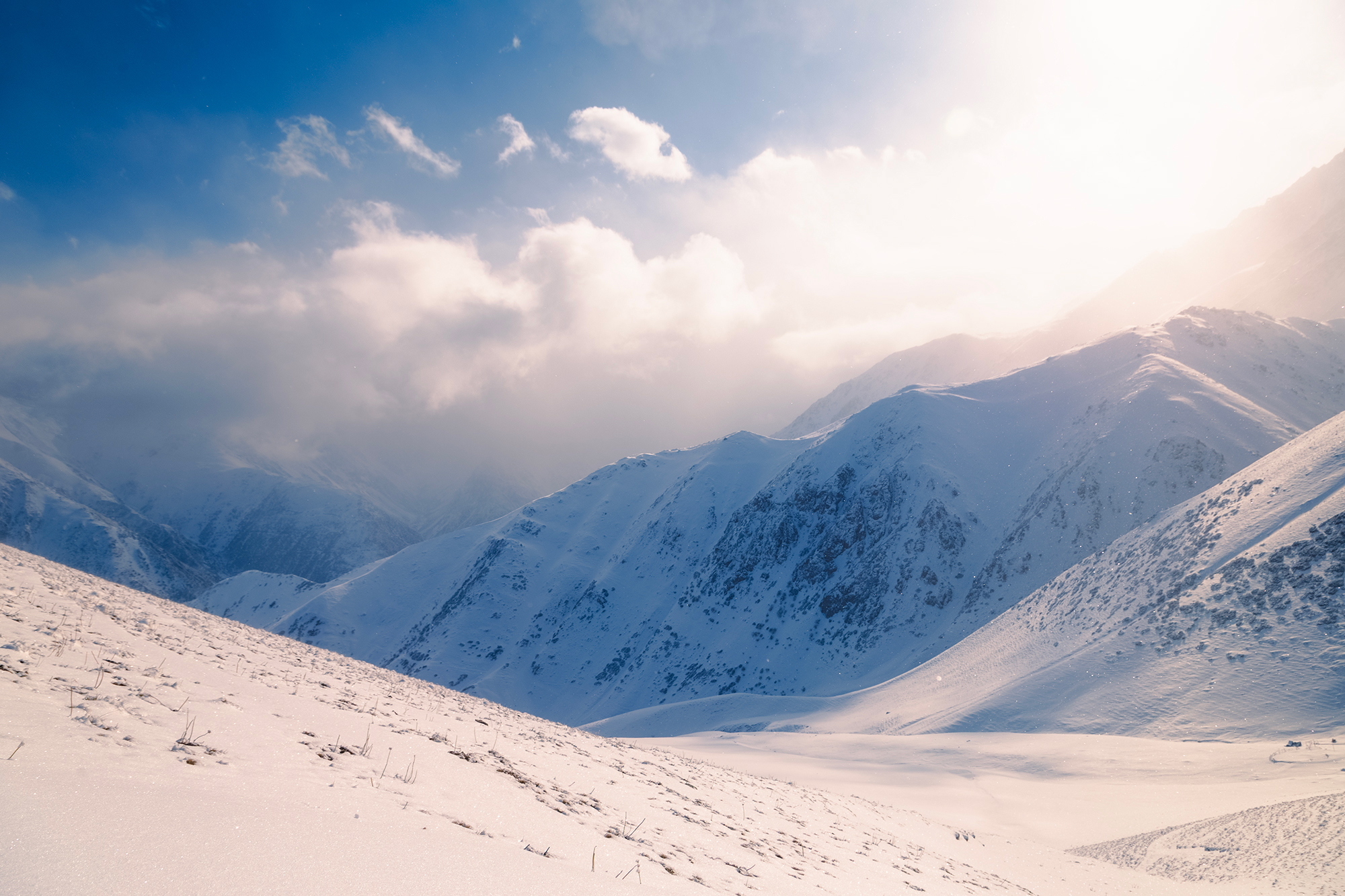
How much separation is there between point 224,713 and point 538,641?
87.4 m

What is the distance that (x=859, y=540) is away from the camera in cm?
7569

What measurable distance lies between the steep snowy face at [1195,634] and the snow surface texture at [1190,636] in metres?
0.08

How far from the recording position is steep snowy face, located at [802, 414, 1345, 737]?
2498 centimetres

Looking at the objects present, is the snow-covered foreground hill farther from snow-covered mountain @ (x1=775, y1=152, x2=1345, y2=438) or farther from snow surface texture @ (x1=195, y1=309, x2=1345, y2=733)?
snow-covered mountain @ (x1=775, y1=152, x2=1345, y2=438)

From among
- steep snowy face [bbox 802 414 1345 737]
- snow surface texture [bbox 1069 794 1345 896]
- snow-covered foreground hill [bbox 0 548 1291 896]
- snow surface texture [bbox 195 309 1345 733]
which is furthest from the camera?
snow surface texture [bbox 195 309 1345 733]

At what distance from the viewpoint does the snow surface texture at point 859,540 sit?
60.5 m

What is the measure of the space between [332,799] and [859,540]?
250 ft

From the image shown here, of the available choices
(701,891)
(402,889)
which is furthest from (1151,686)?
(402,889)

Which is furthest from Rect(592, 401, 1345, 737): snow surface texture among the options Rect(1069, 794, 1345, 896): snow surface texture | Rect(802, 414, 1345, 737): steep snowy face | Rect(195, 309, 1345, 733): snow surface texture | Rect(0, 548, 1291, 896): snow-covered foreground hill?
Rect(195, 309, 1345, 733): snow surface texture

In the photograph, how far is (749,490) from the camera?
3976 inches

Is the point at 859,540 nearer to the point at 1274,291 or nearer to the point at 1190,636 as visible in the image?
the point at 1190,636

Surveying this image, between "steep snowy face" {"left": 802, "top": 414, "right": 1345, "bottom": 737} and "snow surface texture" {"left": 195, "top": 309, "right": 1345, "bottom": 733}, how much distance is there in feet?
61.2

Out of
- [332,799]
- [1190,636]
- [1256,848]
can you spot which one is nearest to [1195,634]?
[1190,636]

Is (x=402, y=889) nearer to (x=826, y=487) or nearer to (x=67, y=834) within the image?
(x=67, y=834)
